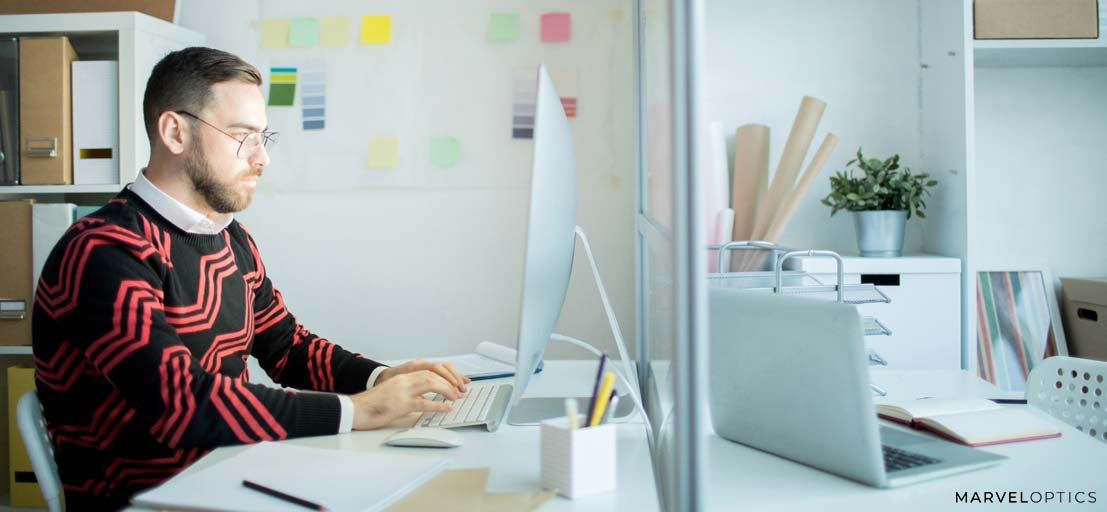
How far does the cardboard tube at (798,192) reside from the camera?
2.54m

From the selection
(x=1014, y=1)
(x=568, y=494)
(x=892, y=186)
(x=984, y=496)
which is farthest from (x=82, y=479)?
(x=1014, y=1)

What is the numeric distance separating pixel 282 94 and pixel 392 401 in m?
1.98

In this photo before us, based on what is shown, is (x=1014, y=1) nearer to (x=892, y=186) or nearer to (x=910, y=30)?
(x=910, y=30)

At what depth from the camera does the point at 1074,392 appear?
1.51 metres

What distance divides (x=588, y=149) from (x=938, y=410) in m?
1.83

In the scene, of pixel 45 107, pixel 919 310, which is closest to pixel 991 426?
pixel 919 310

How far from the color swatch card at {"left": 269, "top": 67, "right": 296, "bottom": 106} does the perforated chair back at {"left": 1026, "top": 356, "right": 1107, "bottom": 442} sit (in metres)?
2.40

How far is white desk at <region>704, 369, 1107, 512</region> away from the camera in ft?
3.17

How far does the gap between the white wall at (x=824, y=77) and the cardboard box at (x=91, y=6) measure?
1759mm

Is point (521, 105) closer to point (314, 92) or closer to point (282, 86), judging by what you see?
point (314, 92)

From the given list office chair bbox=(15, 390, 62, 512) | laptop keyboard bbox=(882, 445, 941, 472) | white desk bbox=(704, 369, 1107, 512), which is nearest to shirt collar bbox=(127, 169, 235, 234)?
office chair bbox=(15, 390, 62, 512)

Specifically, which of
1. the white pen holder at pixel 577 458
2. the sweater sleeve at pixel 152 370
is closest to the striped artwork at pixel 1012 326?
the white pen holder at pixel 577 458

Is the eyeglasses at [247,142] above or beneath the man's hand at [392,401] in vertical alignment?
above

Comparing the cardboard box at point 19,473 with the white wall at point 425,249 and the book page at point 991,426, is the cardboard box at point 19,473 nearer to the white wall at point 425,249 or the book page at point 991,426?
the white wall at point 425,249
